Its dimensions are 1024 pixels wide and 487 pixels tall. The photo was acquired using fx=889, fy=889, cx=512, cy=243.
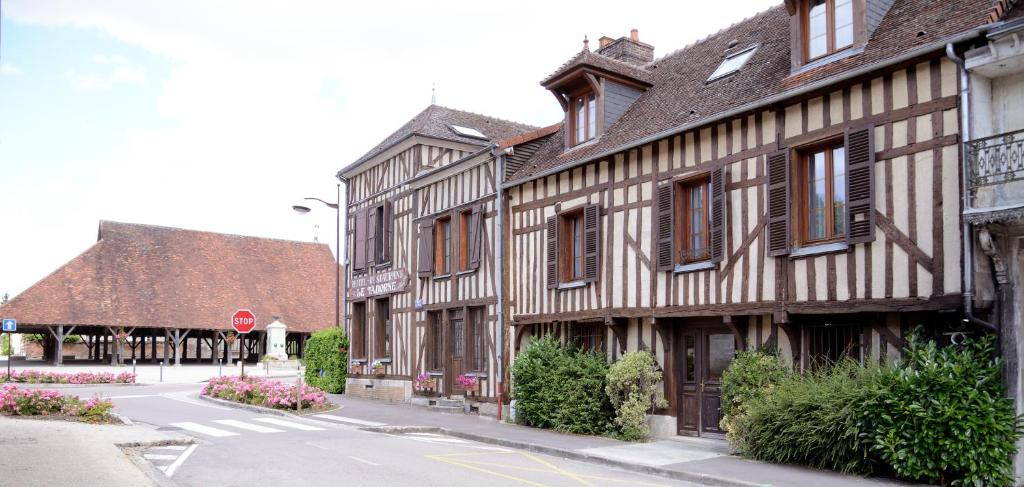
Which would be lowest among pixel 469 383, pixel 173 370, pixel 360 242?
pixel 173 370

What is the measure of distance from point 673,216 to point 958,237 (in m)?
4.63

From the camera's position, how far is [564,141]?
17344mm

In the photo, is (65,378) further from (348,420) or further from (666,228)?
(666,228)

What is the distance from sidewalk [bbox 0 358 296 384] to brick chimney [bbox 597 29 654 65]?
21.0 m

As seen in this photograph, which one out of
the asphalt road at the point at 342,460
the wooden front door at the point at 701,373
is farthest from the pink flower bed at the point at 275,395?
the wooden front door at the point at 701,373

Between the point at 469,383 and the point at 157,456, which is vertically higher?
the point at 469,383

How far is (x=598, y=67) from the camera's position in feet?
52.7

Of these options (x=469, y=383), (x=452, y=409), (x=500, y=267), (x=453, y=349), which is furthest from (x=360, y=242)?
(x=500, y=267)

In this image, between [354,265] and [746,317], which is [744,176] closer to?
[746,317]

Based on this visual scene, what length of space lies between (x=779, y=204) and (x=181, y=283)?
36.7m

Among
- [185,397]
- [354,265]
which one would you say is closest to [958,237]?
[354,265]

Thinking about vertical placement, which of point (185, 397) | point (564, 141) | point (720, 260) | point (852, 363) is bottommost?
point (185, 397)

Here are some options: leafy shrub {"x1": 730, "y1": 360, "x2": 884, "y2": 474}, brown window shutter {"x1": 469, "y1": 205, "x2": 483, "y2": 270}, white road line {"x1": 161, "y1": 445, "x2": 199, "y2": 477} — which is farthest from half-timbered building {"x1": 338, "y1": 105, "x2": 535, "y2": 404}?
leafy shrub {"x1": 730, "y1": 360, "x2": 884, "y2": 474}

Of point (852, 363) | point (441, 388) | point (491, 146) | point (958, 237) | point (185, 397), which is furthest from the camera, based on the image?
point (185, 397)
